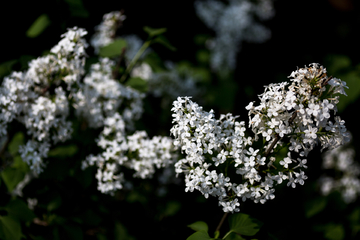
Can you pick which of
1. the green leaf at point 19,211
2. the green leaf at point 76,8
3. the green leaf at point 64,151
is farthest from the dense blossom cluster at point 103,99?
the green leaf at point 19,211

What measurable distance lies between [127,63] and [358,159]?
4938 millimetres

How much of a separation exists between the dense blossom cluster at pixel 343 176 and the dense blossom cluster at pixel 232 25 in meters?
2.66

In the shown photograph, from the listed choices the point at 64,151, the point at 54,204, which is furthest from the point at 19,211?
the point at 64,151

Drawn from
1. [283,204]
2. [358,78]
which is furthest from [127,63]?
[358,78]

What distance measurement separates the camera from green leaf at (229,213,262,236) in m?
2.13

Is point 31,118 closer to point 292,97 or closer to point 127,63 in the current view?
point 127,63

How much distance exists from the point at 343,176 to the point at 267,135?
13.3 ft

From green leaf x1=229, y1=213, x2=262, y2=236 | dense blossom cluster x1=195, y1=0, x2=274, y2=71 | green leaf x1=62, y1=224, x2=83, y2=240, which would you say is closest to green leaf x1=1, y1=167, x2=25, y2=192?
green leaf x1=62, y1=224, x2=83, y2=240

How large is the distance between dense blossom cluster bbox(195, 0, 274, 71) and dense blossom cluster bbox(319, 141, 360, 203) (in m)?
2.66

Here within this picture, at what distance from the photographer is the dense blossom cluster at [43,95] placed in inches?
107

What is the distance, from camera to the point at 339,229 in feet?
13.0

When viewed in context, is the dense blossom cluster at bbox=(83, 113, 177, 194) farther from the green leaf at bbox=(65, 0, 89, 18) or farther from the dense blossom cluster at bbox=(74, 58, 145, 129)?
the green leaf at bbox=(65, 0, 89, 18)

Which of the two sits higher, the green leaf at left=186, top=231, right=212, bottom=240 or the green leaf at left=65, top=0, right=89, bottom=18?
the green leaf at left=65, top=0, right=89, bottom=18

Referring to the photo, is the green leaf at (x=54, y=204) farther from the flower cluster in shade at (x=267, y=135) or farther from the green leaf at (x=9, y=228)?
the flower cluster in shade at (x=267, y=135)
